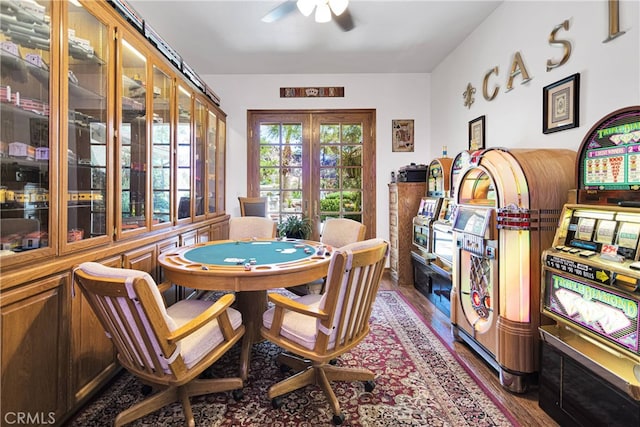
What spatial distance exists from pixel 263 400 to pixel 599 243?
2.10 m

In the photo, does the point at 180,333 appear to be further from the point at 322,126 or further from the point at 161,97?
the point at 322,126

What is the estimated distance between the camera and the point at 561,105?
7.92ft

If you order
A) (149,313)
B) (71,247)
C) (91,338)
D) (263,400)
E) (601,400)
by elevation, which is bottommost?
(263,400)

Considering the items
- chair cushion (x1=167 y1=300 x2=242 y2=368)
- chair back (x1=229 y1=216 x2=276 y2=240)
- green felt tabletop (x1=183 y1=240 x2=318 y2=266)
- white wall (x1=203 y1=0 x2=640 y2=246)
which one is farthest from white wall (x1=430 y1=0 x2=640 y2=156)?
chair cushion (x1=167 y1=300 x2=242 y2=368)

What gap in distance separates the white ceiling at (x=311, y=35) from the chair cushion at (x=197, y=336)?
9.45 feet

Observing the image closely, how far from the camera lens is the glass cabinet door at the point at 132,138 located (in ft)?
7.33

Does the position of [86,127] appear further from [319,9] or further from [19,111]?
[319,9]

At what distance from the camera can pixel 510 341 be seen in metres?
1.99

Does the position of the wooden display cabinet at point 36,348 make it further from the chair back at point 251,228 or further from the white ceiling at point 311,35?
the white ceiling at point 311,35

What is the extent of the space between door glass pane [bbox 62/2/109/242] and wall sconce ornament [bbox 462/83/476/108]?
3686 millimetres

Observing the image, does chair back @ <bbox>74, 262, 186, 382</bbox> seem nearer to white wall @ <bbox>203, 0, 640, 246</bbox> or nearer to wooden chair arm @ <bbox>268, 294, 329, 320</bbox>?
wooden chair arm @ <bbox>268, 294, 329, 320</bbox>

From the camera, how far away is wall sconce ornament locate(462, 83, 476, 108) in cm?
370

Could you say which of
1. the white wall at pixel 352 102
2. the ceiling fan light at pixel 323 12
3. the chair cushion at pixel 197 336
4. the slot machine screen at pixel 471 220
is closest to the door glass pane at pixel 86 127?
the chair cushion at pixel 197 336

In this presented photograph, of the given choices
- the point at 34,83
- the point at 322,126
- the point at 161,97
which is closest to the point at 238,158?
the point at 322,126
